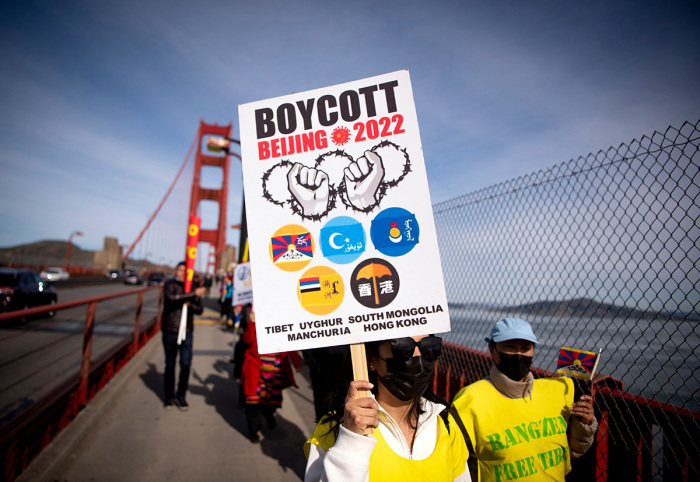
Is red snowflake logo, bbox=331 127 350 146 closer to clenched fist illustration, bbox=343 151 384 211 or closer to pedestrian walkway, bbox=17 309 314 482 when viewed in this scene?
clenched fist illustration, bbox=343 151 384 211

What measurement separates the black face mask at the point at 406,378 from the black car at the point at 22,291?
11.0 meters

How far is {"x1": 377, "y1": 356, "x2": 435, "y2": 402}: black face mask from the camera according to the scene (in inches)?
59.3

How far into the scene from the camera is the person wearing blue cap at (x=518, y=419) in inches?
72.6

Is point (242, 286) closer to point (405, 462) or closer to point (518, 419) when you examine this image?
point (518, 419)

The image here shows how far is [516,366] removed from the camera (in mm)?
2047

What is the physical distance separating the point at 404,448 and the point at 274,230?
3.27 ft

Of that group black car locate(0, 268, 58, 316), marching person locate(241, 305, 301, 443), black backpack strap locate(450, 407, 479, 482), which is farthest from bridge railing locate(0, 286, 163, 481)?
black car locate(0, 268, 58, 316)

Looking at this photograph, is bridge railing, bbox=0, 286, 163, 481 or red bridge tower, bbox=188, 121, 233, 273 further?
red bridge tower, bbox=188, 121, 233, 273

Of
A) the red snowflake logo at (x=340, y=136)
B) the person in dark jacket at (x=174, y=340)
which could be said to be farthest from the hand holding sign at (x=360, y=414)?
the person in dark jacket at (x=174, y=340)

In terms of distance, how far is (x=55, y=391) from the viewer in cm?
369

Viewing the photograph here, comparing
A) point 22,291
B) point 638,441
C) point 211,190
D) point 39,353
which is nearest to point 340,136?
point 638,441

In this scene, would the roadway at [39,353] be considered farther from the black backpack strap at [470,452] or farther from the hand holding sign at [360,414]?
the black backpack strap at [470,452]

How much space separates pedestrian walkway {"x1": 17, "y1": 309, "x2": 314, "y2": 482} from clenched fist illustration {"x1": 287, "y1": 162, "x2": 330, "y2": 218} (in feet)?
9.52

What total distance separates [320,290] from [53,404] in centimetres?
356
